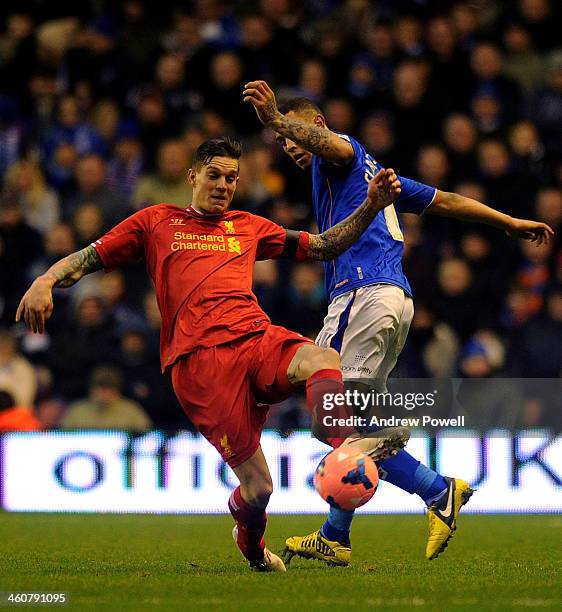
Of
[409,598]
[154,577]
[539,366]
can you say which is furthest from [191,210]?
[539,366]

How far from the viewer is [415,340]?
12.4m

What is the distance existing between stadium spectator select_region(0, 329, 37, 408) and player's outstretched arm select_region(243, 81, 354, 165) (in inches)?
252

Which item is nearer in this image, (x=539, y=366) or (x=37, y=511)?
(x=37, y=511)

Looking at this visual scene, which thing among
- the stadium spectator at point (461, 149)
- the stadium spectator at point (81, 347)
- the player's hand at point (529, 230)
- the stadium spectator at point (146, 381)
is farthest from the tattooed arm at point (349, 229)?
the stadium spectator at point (461, 149)

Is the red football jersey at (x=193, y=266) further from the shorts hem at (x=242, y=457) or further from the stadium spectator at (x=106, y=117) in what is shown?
the stadium spectator at (x=106, y=117)

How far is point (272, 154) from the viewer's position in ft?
47.8

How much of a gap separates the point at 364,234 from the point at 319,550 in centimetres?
173

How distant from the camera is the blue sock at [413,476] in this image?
7406mm

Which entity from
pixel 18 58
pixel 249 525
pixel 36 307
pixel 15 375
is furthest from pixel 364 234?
pixel 18 58

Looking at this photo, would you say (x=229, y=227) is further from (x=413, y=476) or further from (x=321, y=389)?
(x=413, y=476)

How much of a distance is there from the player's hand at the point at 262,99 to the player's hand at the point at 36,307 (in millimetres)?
1349

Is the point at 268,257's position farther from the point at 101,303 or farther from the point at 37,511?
the point at 101,303

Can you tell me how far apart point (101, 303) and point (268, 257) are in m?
6.47

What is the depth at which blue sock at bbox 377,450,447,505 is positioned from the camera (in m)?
7.41
